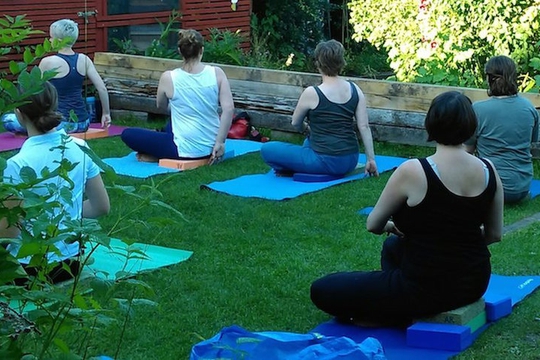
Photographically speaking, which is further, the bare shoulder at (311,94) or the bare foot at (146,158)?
the bare foot at (146,158)

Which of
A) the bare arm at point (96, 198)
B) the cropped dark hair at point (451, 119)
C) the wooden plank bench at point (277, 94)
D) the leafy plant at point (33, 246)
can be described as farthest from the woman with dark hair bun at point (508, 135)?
the leafy plant at point (33, 246)

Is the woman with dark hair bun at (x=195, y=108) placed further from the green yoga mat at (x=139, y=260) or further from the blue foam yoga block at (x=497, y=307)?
the blue foam yoga block at (x=497, y=307)

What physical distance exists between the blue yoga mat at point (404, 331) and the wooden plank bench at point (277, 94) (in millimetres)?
3442

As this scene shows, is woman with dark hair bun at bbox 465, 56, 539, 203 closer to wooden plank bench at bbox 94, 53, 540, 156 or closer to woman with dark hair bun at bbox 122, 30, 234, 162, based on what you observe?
wooden plank bench at bbox 94, 53, 540, 156

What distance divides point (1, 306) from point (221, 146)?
21.3ft

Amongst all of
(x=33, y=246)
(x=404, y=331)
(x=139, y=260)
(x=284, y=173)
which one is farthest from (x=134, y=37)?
(x=33, y=246)

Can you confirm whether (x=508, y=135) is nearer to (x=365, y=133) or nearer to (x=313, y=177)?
(x=365, y=133)

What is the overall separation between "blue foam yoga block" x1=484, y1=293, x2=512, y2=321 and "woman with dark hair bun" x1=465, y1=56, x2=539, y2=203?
2345 millimetres

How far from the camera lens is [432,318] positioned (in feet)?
14.1

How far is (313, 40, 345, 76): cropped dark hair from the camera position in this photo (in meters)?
7.52

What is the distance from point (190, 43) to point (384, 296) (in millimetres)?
4298

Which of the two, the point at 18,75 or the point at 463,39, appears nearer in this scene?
the point at 18,75

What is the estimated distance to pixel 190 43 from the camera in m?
8.09

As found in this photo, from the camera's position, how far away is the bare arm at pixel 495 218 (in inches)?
167
